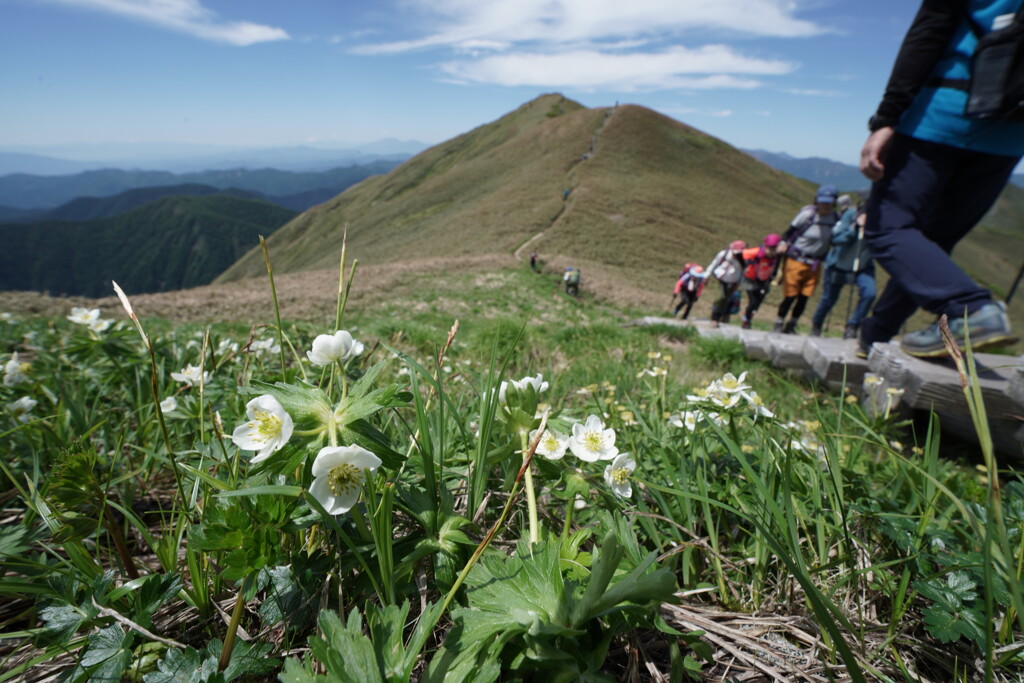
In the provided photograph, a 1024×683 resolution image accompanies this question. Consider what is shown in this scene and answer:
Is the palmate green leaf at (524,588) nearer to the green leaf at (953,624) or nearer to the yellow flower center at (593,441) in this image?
the yellow flower center at (593,441)

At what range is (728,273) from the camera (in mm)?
10680

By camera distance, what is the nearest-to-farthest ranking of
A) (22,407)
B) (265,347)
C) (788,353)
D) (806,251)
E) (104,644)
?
(104,644) < (22,407) < (265,347) < (788,353) < (806,251)

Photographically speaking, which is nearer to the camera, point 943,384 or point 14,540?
point 14,540

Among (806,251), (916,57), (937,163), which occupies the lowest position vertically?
(806,251)

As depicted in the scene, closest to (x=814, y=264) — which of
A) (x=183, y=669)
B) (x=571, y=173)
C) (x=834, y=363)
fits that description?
(x=834, y=363)

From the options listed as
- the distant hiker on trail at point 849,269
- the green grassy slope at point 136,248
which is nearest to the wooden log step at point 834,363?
the distant hiker on trail at point 849,269

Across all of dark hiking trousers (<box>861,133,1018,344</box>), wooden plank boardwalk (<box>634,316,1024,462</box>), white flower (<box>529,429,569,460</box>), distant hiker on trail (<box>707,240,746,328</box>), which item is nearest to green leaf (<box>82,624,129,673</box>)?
white flower (<box>529,429,569,460</box>)

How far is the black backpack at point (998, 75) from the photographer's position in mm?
2383

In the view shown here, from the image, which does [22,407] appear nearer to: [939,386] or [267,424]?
[267,424]

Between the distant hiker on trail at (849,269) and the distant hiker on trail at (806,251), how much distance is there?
0.24 m

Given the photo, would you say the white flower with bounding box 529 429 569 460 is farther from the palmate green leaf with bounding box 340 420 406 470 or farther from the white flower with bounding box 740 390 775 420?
the white flower with bounding box 740 390 775 420

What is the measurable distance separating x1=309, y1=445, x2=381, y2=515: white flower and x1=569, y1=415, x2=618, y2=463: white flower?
56cm

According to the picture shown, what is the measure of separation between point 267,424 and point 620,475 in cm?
88

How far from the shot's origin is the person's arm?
2.69 m
